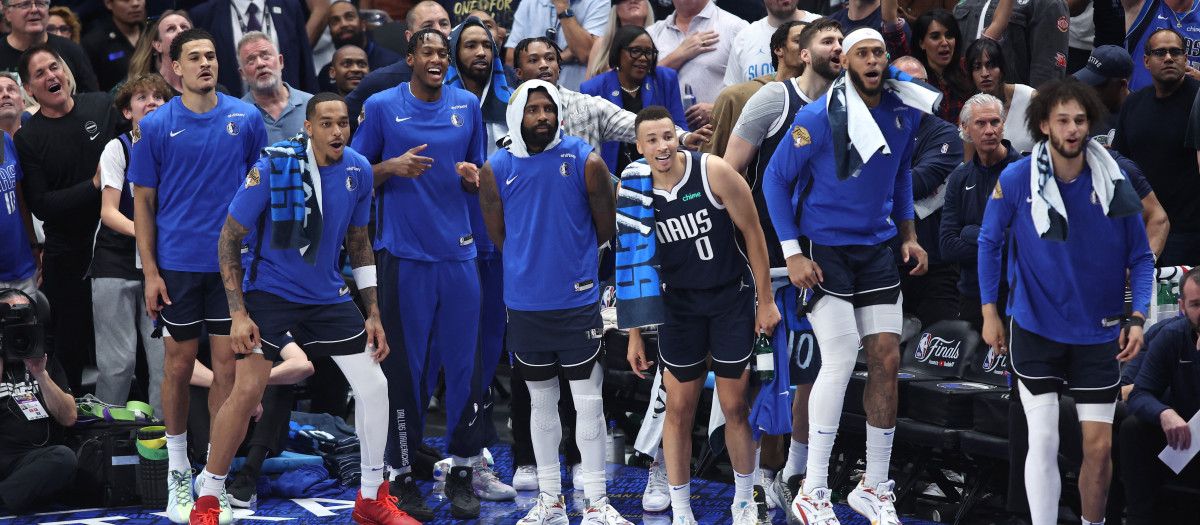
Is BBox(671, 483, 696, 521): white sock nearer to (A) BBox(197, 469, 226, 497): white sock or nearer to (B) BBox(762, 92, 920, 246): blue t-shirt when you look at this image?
(B) BBox(762, 92, 920, 246): blue t-shirt

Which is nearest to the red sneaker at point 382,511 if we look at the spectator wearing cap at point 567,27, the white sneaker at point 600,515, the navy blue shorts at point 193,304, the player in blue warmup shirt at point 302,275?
the player in blue warmup shirt at point 302,275

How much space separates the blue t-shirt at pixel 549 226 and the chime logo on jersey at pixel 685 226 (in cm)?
43

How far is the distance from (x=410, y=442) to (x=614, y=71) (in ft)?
8.02

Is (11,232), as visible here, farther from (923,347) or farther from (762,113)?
(923,347)

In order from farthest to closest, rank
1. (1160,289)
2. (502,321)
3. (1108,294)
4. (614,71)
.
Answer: (614,71) < (502,321) < (1160,289) < (1108,294)

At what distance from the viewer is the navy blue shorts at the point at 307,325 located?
5.49 metres

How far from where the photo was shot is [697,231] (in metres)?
5.38

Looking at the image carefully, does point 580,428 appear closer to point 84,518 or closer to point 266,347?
point 266,347

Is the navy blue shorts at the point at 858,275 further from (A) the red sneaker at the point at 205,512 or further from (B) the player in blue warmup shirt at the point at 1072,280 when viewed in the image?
(A) the red sneaker at the point at 205,512

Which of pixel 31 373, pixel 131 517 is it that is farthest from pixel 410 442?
pixel 31 373

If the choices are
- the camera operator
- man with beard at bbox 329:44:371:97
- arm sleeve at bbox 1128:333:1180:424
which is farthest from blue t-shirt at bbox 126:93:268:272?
arm sleeve at bbox 1128:333:1180:424

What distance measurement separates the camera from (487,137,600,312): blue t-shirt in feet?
18.4

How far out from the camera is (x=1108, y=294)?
4941 millimetres

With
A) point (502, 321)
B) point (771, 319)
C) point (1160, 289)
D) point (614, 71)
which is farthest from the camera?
point (614, 71)
